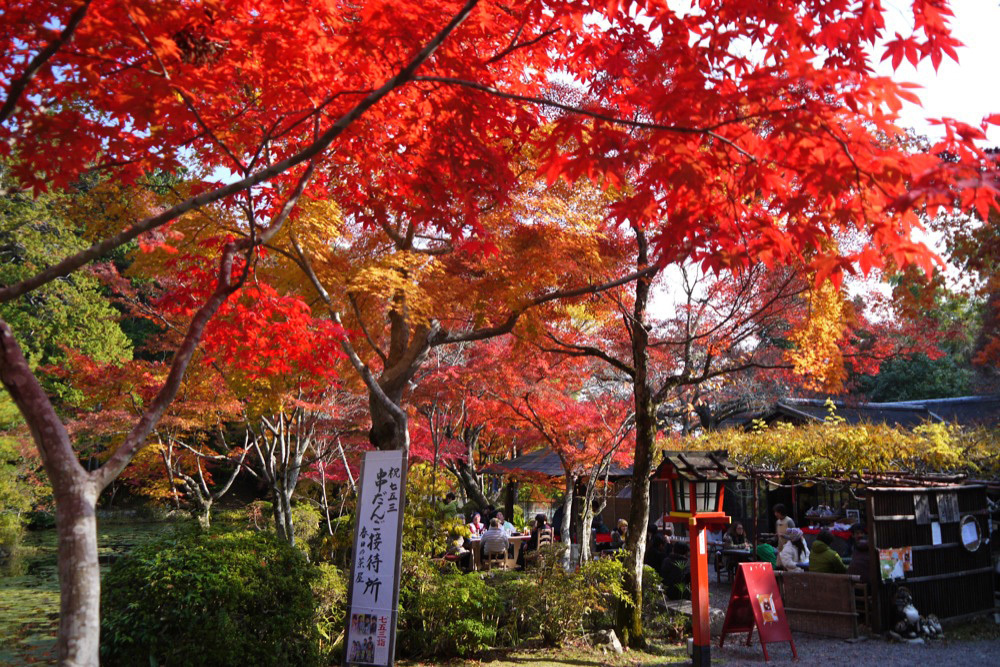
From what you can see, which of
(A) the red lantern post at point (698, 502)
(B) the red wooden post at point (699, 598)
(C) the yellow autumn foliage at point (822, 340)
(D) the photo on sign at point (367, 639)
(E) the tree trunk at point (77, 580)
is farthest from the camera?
(C) the yellow autumn foliage at point (822, 340)

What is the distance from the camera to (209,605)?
575 centimetres

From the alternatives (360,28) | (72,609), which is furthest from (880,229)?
(72,609)

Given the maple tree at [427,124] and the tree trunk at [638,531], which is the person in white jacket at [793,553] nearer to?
the tree trunk at [638,531]

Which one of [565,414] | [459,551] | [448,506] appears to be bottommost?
[459,551]

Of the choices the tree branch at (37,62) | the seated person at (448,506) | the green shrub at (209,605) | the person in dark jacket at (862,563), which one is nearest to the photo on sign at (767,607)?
the person in dark jacket at (862,563)

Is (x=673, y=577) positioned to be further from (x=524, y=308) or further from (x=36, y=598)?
(x=36, y=598)

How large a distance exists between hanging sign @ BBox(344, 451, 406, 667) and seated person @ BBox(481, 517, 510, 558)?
25.0ft

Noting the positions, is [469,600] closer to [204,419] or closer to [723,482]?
[723,482]

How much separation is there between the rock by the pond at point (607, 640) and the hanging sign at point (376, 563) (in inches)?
123

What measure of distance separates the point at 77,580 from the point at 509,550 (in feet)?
39.9

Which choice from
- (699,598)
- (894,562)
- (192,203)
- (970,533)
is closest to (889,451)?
(970,533)

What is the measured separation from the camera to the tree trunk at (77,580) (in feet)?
10.1

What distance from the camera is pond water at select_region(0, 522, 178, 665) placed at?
8.42 meters

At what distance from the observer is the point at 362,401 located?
1452 centimetres
